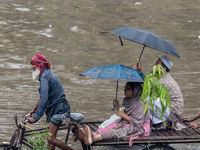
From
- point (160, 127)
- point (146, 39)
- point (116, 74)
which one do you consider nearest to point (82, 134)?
point (116, 74)

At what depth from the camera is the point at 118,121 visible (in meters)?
4.75

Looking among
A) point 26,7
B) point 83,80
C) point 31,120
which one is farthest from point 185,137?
point 26,7

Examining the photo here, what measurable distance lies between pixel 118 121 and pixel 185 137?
1012 mm

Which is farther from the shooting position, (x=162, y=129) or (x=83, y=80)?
(x=83, y=80)

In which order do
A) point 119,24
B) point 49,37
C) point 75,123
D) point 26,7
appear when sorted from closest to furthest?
1. point 75,123
2. point 49,37
3. point 119,24
4. point 26,7

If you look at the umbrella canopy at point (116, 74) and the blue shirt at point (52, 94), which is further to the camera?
the blue shirt at point (52, 94)

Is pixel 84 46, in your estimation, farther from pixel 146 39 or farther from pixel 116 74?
pixel 116 74

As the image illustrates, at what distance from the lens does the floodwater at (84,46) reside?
750cm

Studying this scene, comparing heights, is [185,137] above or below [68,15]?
below

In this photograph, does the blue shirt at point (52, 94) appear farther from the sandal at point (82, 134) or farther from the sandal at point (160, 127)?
the sandal at point (160, 127)

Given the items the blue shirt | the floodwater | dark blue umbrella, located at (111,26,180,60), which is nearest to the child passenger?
the blue shirt

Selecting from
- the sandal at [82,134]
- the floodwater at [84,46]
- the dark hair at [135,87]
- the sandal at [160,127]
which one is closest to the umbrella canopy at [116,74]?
the dark hair at [135,87]

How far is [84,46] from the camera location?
1121cm

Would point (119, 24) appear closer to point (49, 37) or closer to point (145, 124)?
point (49, 37)
